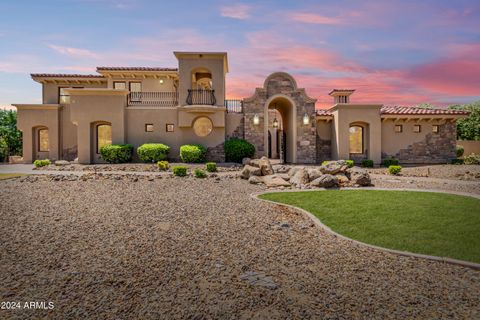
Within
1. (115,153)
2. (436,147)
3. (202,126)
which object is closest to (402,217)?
(202,126)

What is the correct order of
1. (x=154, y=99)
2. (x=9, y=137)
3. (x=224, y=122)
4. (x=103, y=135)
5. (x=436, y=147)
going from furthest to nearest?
1. (x=9, y=137)
2. (x=154, y=99)
3. (x=436, y=147)
4. (x=103, y=135)
5. (x=224, y=122)

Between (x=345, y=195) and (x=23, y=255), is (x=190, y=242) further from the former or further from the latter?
(x=345, y=195)

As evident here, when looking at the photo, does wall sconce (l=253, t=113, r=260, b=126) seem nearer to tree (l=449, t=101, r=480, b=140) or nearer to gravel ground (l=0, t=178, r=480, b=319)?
Answer: gravel ground (l=0, t=178, r=480, b=319)

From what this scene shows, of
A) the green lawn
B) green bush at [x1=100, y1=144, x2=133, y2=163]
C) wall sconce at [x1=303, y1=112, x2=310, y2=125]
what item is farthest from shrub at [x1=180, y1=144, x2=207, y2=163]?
the green lawn

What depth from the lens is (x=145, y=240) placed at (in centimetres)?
570

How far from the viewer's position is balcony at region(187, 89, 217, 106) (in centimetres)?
1923

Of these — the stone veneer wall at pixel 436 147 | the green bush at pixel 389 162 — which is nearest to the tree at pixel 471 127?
the stone veneer wall at pixel 436 147

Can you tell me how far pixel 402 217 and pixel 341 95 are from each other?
57.1 ft

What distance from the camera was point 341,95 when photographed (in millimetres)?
22688

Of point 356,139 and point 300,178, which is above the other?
point 356,139

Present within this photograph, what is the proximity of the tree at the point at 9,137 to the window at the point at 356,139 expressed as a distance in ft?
96.8

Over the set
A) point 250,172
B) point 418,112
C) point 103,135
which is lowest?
point 250,172

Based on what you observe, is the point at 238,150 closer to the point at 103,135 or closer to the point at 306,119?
the point at 306,119

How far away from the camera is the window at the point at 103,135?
19.9 m
